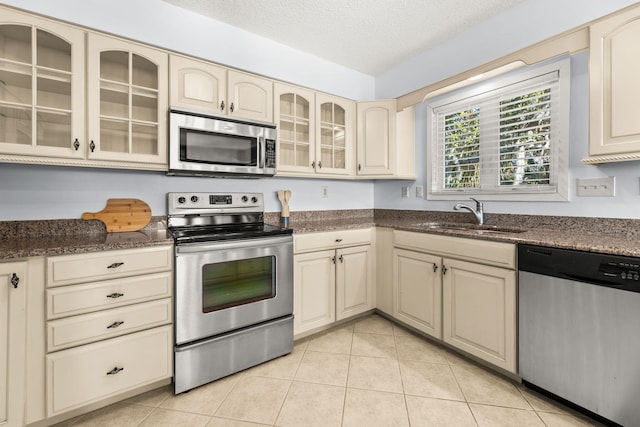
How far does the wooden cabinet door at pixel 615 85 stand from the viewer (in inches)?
56.1

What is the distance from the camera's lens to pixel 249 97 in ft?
7.41

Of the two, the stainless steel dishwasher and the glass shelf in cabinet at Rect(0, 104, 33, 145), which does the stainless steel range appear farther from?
the stainless steel dishwasher

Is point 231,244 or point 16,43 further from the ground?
point 16,43

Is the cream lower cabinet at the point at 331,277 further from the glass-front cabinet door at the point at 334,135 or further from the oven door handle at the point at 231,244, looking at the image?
the glass-front cabinet door at the point at 334,135

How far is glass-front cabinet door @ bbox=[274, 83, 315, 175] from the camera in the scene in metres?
2.48

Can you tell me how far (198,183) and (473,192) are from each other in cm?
234

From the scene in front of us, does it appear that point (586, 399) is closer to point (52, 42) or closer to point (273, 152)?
point (273, 152)

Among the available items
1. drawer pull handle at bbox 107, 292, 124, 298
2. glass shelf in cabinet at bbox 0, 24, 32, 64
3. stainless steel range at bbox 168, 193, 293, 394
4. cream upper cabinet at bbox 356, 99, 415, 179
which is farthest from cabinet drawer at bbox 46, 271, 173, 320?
cream upper cabinet at bbox 356, 99, 415, 179

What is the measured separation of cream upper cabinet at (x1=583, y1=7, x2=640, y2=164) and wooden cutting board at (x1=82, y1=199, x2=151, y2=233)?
2862 mm

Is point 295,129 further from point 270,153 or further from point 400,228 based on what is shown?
point 400,228

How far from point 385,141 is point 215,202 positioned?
1716 millimetres

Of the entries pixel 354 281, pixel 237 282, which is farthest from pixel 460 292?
pixel 237 282

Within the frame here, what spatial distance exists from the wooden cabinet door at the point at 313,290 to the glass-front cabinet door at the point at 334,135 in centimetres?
88

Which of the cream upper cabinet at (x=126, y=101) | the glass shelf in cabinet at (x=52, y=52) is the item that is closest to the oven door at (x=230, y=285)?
the cream upper cabinet at (x=126, y=101)
